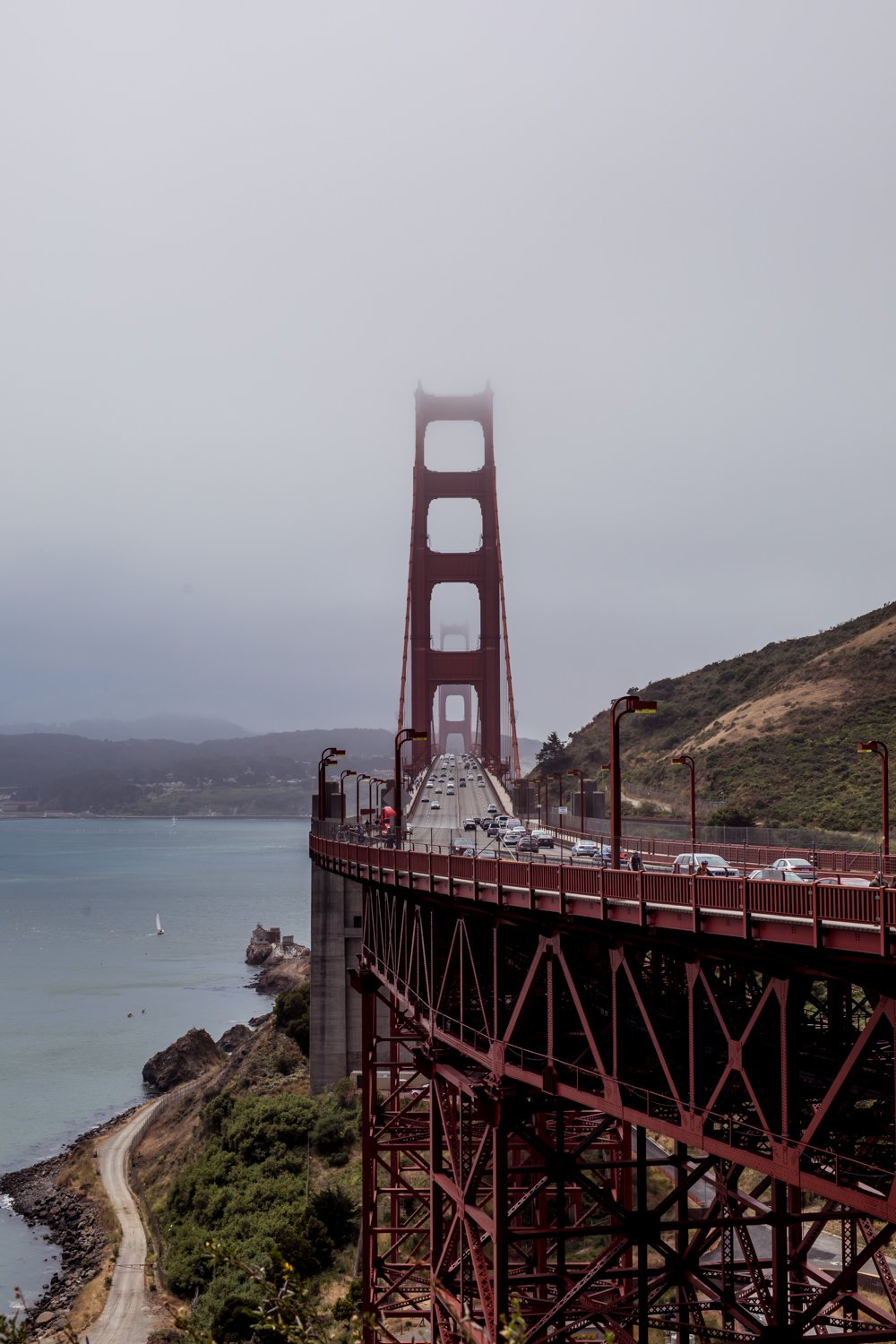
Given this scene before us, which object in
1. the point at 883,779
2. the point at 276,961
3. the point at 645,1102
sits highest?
the point at 883,779

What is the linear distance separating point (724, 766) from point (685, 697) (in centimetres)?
3180

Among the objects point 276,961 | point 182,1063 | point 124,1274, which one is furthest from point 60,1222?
point 276,961

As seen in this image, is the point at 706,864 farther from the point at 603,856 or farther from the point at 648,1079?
the point at 603,856

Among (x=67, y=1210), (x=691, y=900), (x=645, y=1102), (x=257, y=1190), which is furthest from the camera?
(x=67, y=1210)

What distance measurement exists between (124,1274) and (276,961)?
214 feet

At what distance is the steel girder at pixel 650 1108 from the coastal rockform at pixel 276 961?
6386 centimetres

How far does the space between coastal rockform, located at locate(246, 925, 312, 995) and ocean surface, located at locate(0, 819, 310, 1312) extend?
162cm

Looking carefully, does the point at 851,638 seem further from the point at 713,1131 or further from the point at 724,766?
the point at 713,1131

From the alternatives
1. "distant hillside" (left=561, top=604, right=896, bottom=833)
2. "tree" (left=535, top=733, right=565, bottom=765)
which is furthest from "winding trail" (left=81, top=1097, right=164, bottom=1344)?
"tree" (left=535, top=733, right=565, bottom=765)

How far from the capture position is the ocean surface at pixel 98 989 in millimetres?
58625

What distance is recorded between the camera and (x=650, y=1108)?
13.6 metres

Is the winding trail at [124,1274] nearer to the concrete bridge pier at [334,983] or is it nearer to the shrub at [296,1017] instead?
the concrete bridge pier at [334,983]

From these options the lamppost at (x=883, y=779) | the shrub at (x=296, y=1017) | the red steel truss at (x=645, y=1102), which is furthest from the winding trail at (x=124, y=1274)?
the lamppost at (x=883, y=779)

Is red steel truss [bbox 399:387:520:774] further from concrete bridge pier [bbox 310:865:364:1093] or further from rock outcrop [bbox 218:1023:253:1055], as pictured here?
concrete bridge pier [bbox 310:865:364:1093]
